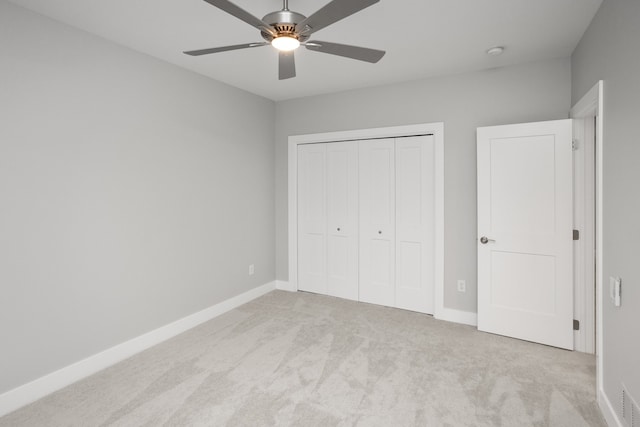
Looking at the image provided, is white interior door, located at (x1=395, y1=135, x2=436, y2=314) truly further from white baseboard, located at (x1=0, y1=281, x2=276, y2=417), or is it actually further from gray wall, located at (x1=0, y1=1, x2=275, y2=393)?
white baseboard, located at (x1=0, y1=281, x2=276, y2=417)

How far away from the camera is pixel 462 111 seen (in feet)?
11.2

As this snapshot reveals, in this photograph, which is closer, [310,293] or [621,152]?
[621,152]

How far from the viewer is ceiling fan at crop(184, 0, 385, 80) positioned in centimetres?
145

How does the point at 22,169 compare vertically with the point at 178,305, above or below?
above

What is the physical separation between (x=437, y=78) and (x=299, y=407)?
10.8 ft

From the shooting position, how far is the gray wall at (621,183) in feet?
5.40

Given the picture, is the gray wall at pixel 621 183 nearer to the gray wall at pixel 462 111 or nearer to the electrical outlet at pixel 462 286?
the gray wall at pixel 462 111

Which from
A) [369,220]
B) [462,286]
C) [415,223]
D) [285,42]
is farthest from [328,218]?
[285,42]

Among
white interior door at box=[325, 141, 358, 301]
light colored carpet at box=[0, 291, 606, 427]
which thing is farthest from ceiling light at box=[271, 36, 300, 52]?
white interior door at box=[325, 141, 358, 301]

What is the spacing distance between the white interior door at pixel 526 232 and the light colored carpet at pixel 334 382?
0.23m

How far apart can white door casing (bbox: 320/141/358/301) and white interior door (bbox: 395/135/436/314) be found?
55cm

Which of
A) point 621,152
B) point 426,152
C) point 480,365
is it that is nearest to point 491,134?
point 426,152

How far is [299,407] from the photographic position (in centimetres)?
209

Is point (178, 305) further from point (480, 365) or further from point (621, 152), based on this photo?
point (621, 152)
